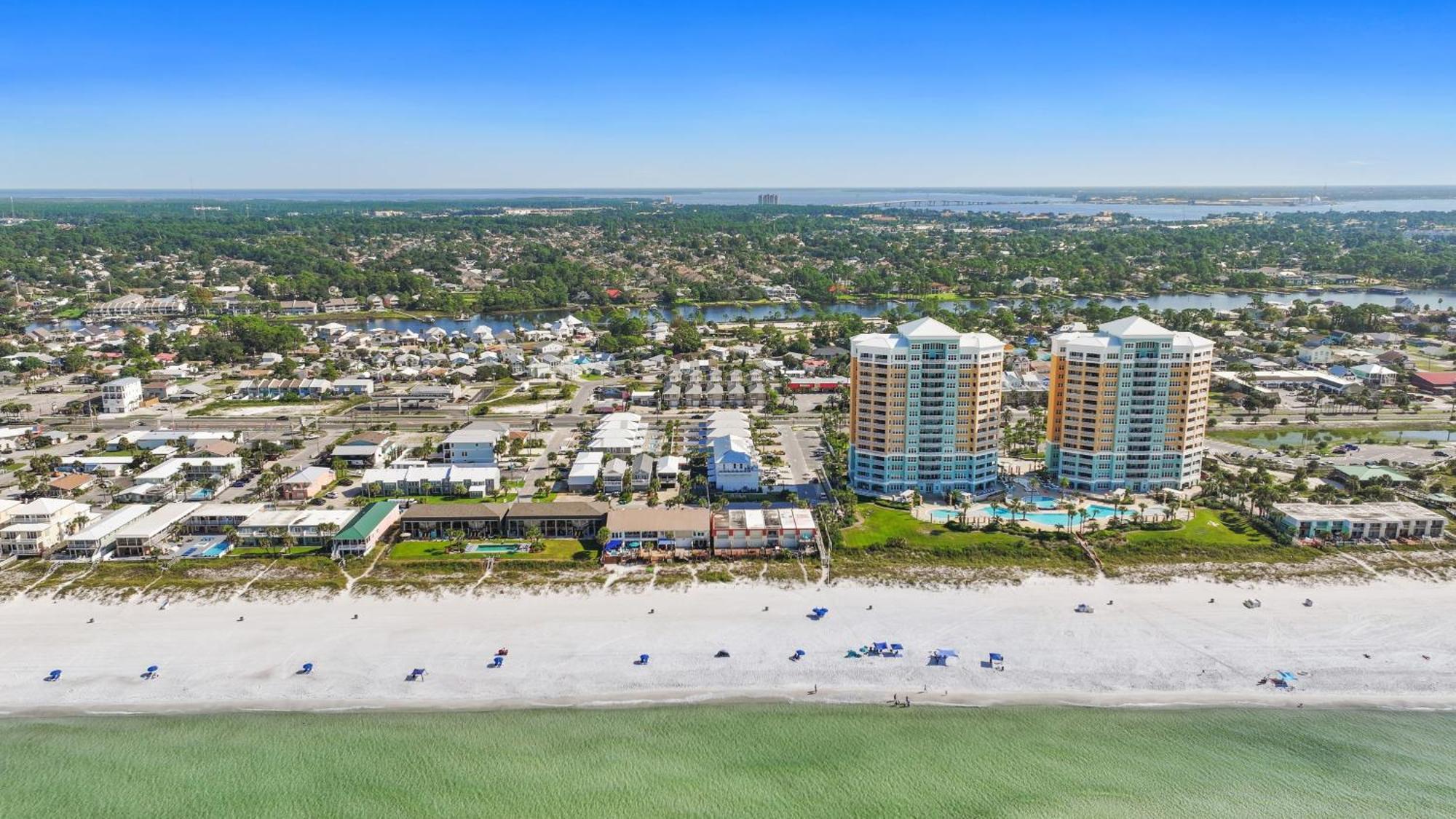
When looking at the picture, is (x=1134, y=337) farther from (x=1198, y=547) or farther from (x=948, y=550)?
(x=948, y=550)

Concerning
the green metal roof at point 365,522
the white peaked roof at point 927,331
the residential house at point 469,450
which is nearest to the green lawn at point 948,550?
the white peaked roof at point 927,331

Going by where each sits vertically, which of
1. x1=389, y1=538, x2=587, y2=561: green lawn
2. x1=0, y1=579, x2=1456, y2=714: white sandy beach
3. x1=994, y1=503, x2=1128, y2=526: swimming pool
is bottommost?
x1=0, y1=579, x2=1456, y2=714: white sandy beach

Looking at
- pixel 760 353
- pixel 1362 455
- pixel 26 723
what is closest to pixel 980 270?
pixel 760 353

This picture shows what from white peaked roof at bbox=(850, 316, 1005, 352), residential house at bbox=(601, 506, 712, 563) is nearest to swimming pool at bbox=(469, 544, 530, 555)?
residential house at bbox=(601, 506, 712, 563)

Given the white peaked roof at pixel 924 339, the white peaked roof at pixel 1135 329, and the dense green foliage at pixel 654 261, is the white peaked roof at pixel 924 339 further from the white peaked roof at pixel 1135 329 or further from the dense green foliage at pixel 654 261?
the dense green foliage at pixel 654 261

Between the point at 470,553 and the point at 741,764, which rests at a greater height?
the point at 470,553

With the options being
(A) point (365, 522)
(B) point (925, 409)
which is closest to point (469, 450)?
(A) point (365, 522)

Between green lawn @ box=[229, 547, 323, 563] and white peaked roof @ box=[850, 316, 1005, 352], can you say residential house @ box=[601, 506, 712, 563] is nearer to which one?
white peaked roof @ box=[850, 316, 1005, 352]
